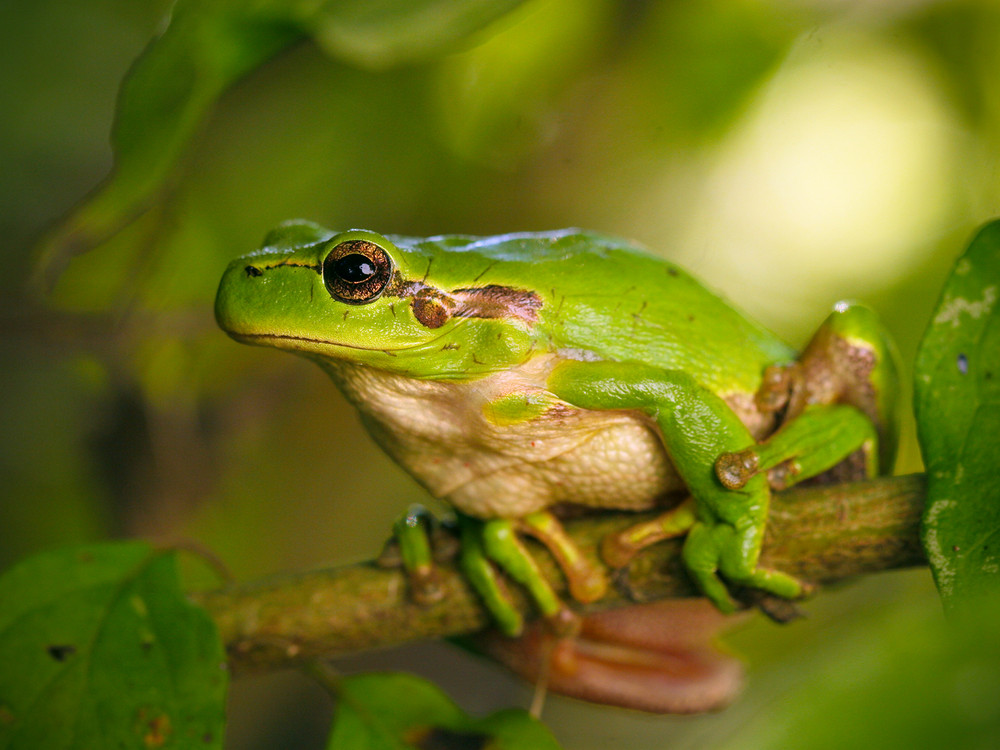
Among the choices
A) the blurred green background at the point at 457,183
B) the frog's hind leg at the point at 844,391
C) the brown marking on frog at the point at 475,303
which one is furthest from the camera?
the blurred green background at the point at 457,183

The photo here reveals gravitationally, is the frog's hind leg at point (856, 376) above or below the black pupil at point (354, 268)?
below

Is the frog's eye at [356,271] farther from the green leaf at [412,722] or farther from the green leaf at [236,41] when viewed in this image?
the green leaf at [412,722]

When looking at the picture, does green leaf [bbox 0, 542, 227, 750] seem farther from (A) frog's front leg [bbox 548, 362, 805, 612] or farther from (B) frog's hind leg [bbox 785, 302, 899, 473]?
(B) frog's hind leg [bbox 785, 302, 899, 473]

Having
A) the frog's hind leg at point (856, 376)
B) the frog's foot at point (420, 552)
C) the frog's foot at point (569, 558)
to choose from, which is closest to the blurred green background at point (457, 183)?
the frog's hind leg at point (856, 376)

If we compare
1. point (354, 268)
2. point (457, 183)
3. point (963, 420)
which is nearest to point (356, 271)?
point (354, 268)

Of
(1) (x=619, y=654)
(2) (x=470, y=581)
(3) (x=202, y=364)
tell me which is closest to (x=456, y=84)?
(3) (x=202, y=364)

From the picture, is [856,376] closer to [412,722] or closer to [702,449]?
[702,449]

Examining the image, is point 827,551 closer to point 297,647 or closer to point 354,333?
point 354,333
